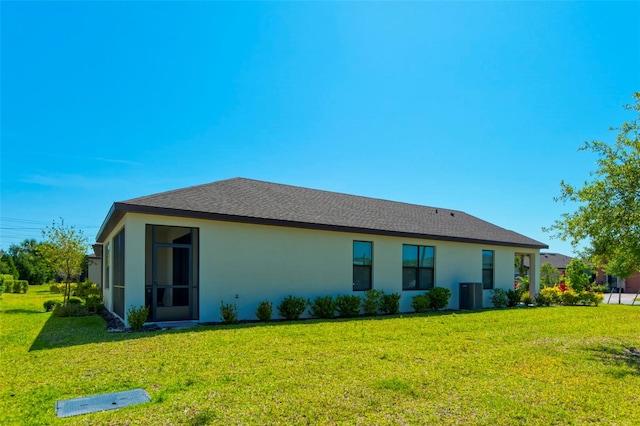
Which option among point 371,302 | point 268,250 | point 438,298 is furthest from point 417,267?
point 268,250

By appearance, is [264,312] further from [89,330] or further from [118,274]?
[118,274]

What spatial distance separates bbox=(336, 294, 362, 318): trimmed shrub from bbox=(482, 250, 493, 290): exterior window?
8144 millimetres

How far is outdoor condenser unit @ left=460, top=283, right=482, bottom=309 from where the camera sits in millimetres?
17172

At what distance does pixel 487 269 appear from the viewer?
62.6 ft

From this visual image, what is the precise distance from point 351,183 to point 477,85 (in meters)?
10.7

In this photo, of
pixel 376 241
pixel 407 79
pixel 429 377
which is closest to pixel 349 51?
pixel 407 79

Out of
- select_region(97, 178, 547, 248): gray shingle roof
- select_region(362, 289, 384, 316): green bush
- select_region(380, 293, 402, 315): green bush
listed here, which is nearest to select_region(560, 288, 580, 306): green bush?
select_region(97, 178, 547, 248): gray shingle roof

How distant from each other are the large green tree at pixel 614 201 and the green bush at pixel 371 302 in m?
6.45

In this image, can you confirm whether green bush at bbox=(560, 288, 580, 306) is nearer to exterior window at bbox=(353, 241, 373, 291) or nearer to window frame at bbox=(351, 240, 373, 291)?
window frame at bbox=(351, 240, 373, 291)

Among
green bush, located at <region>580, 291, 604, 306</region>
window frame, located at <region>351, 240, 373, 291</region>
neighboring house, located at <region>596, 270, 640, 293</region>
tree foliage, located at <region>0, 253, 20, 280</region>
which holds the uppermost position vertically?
window frame, located at <region>351, 240, 373, 291</region>

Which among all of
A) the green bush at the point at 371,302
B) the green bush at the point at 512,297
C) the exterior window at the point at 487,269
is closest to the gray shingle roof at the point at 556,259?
the green bush at the point at 512,297

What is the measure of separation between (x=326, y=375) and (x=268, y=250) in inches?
276

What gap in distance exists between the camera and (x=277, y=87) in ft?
46.0

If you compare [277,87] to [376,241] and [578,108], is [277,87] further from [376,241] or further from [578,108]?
[578,108]
